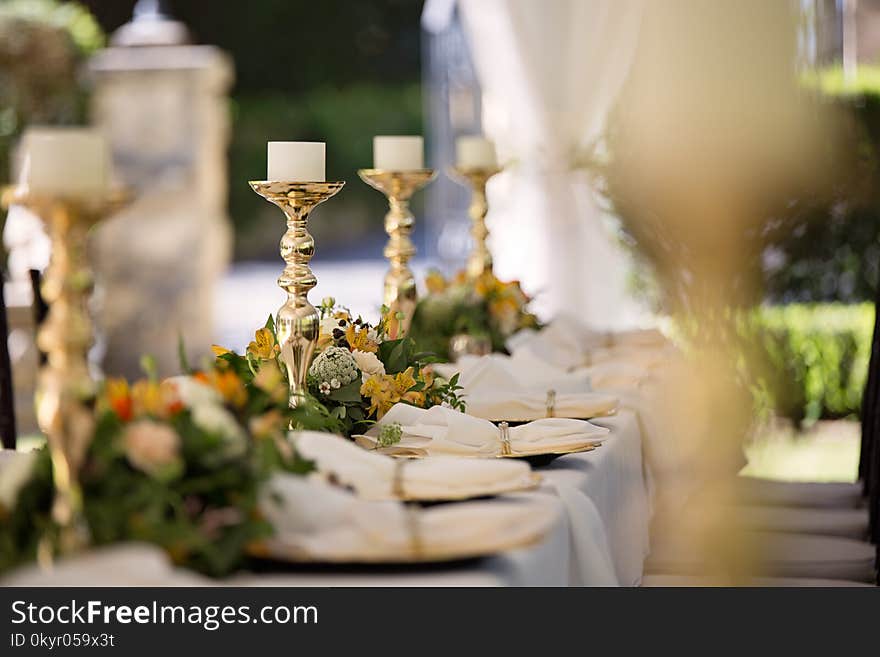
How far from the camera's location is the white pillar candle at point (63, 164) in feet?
3.71

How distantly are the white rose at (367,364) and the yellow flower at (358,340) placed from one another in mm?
23

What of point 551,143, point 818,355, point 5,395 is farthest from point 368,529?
point 818,355

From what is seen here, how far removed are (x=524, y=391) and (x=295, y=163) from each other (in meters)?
0.60

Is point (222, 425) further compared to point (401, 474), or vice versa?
point (401, 474)

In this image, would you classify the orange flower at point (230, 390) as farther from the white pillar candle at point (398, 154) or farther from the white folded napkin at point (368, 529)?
the white pillar candle at point (398, 154)

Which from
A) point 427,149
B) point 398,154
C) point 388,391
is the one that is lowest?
point 388,391

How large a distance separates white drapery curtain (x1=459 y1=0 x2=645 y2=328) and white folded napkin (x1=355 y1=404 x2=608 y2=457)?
1.71 meters

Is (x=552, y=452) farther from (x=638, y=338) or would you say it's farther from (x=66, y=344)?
(x=638, y=338)

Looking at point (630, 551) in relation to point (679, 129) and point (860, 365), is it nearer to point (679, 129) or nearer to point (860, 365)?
point (679, 129)

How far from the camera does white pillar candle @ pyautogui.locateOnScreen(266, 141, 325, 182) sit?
1.82 m

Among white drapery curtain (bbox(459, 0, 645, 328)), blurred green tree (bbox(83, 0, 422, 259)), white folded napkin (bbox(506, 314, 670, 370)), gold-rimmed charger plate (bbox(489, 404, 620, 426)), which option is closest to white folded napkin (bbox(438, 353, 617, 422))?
gold-rimmed charger plate (bbox(489, 404, 620, 426))

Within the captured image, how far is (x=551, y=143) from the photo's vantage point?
3.57 meters

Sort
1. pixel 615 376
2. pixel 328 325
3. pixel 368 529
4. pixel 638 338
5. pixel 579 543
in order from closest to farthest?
pixel 368 529, pixel 579 543, pixel 328 325, pixel 615 376, pixel 638 338
